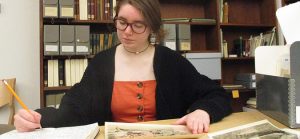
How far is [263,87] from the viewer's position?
101cm

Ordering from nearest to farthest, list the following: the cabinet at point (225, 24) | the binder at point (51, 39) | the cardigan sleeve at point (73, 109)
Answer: the cardigan sleeve at point (73, 109), the binder at point (51, 39), the cabinet at point (225, 24)

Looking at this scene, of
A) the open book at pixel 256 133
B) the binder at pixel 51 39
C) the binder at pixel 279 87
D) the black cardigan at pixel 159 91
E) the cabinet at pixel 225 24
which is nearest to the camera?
the open book at pixel 256 133

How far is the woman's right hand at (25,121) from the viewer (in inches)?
33.0

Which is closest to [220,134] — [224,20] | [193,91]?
[193,91]

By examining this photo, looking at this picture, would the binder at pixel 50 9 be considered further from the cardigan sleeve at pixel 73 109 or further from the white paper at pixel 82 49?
the cardigan sleeve at pixel 73 109

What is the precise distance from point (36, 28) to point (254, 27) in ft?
7.60

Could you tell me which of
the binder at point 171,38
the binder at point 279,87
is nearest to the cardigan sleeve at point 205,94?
the binder at point 279,87

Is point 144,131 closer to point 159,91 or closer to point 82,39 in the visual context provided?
point 159,91

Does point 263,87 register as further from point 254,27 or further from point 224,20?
point 254,27

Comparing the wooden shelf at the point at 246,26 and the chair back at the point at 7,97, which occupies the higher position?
the wooden shelf at the point at 246,26

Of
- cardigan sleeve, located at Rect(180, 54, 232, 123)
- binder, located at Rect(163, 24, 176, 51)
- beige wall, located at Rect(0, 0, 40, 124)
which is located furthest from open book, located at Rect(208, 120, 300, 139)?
beige wall, located at Rect(0, 0, 40, 124)

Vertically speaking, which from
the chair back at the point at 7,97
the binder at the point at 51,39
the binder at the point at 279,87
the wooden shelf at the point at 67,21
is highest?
the wooden shelf at the point at 67,21

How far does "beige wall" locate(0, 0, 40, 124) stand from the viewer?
2.63 metres

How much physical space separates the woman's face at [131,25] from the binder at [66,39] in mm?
1248
